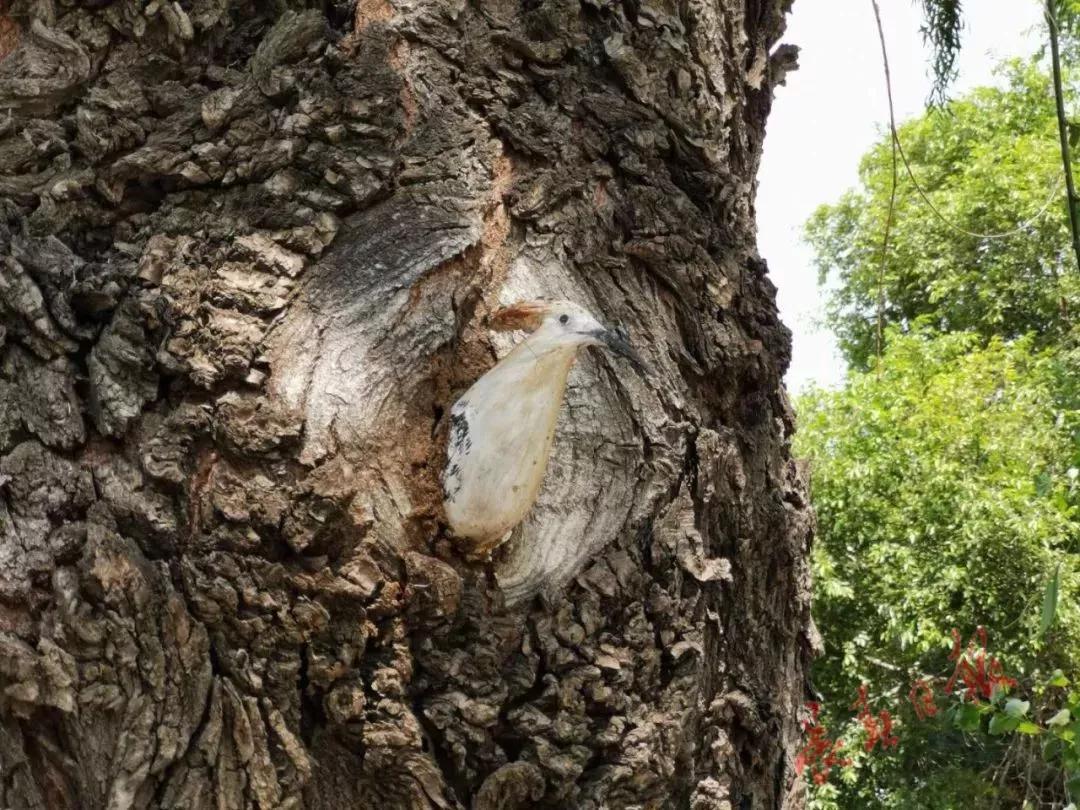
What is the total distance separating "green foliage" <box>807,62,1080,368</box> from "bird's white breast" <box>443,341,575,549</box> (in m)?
9.52

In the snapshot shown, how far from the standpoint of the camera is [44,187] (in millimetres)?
1259

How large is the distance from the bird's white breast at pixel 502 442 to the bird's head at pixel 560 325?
0.06ft

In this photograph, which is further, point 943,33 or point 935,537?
point 935,537

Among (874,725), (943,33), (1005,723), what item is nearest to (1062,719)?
(1005,723)

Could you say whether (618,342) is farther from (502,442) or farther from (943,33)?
(943,33)

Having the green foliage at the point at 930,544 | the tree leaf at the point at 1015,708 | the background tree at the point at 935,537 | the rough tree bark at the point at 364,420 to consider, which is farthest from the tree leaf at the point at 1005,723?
the green foliage at the point at 930,544

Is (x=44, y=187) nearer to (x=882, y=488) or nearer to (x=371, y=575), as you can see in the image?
(x=371, y=575)

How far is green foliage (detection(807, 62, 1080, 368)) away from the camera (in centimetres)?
1106

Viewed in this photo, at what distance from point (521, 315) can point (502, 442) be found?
0.14m

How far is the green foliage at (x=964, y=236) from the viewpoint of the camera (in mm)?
11062

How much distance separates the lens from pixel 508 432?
117 centimetres

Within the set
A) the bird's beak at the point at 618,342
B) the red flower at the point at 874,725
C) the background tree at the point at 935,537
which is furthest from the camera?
the background tree at the point at 935,537

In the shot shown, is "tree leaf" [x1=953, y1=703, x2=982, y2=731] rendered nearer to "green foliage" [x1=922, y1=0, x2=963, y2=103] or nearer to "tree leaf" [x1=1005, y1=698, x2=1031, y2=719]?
"tree leaf" [x1=1005, y1=698, x2=1031, y2=719]

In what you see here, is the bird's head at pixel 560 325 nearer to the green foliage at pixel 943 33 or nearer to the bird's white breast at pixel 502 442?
the bird's white breast at pixel 502 442
